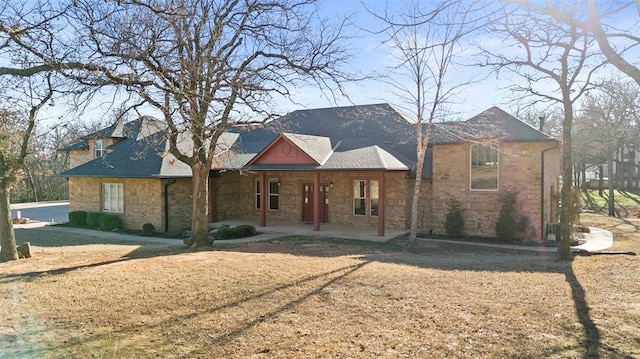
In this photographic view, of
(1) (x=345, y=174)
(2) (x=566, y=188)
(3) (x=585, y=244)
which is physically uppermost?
(1) (x=345, y=174)

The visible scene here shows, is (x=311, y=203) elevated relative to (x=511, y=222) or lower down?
elevated

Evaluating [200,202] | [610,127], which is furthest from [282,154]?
[610,127]

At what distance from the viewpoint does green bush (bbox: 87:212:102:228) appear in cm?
2205

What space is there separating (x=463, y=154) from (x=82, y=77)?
46.8ft

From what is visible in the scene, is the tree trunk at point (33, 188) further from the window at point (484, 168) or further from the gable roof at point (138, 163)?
the window at point (484, 168)

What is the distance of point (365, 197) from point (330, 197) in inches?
74.7

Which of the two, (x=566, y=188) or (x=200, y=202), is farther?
(x=200, y=202)

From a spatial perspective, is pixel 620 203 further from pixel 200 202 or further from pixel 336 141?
pixel 200 202

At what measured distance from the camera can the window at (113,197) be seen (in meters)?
21.8

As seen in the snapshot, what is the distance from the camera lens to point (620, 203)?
35.1 meters

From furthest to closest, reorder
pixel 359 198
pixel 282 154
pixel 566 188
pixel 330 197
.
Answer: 1. pixel 330 197
2. pixel 359 198
3. pixel 282 154
4. pixel 566 188

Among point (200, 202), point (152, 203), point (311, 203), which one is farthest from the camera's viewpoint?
point (311, 203)

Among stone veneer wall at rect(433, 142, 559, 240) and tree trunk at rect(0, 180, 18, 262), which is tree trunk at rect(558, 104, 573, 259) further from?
tree trunk at rect(0, 180, 18, 262)

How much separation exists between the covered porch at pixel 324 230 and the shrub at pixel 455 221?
5.96ft
